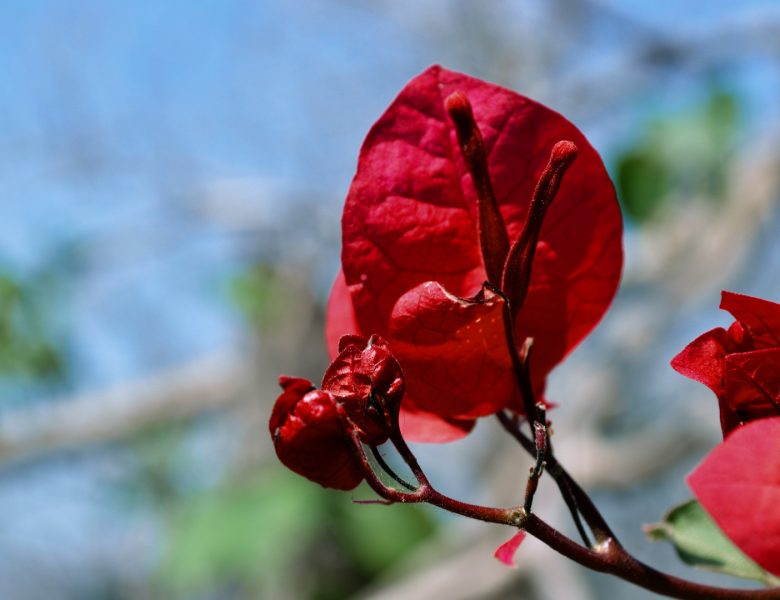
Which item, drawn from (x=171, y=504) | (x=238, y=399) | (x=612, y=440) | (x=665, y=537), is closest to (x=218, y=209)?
(x=238, y=399)

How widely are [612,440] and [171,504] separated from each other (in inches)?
51.1

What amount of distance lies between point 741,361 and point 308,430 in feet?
0.46

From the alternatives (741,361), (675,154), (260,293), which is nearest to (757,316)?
(741,361)

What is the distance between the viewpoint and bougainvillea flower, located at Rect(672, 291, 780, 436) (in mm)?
280

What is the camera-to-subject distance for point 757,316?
29 centimetres

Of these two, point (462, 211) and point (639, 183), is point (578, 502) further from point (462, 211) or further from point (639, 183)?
point (639, 183)

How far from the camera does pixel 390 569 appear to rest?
2109mm

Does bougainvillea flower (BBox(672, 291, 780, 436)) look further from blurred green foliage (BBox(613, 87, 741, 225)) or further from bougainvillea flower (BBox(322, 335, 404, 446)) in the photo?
blurred green foliage (BBox(613, 87, 741, 225))

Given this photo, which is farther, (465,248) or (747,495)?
(465,248)

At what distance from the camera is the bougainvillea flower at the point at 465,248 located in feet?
1.04

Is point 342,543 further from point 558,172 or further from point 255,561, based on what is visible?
point 558,172

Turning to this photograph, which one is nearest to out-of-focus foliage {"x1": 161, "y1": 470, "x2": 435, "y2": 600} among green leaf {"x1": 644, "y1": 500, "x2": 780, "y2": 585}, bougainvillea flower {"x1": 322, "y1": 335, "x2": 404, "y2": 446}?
green leaf {"x1": 644, "y1": 500, "x2": 780, "y2": 585}

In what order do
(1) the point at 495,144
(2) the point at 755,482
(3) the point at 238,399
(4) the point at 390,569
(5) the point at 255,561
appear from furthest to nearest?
(3) the point at 238,399
(4) the point at 390,569
(5) the point at 255,561
(1) the point at 495,144
(2) the point at 755,482

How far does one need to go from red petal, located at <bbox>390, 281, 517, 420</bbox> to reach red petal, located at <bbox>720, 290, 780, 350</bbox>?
77 millimetres
